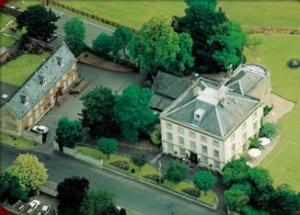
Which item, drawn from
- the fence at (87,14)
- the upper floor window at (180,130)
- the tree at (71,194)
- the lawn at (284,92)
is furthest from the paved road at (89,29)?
the tree at (71,194)

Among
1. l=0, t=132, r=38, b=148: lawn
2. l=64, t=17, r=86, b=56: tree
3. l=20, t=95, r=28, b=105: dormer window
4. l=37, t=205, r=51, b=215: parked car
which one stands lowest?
l=37, t=205, r=51, b=215: parked car

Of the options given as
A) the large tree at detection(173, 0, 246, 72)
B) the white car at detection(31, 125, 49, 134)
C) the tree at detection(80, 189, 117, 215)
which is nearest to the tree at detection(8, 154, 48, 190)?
the tree at detection(80, 189, 117, 215)

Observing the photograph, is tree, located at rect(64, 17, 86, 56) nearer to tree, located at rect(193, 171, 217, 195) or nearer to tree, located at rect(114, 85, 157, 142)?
tree, located at rect(114, 85, 157, 142)

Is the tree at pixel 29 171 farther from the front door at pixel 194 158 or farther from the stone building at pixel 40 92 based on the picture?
the front door at pixel 194 158

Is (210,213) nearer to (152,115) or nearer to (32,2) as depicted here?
(152,115)

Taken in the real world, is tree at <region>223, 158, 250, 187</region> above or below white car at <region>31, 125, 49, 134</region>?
above
